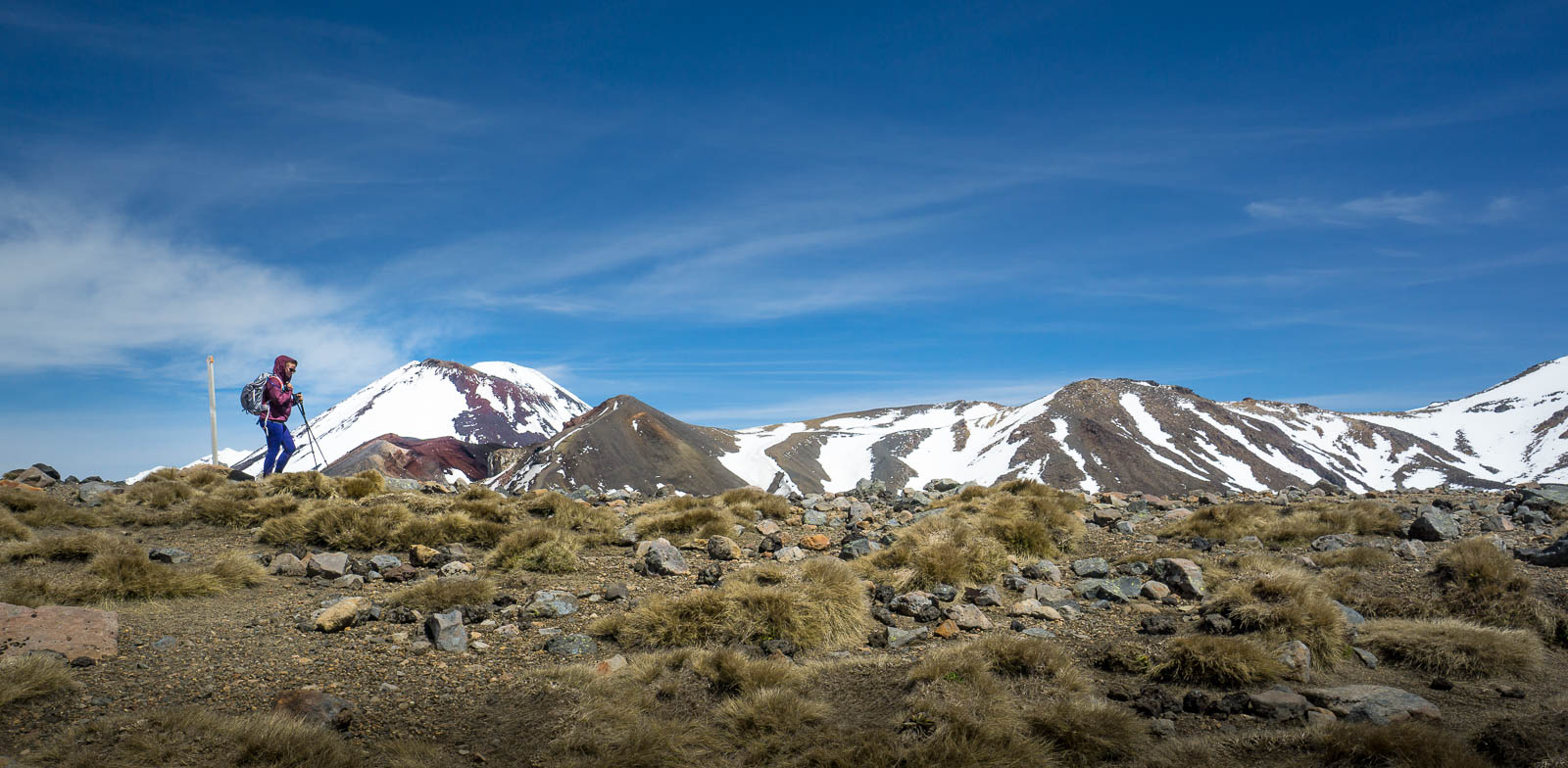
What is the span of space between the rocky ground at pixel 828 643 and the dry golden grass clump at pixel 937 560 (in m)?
0.06

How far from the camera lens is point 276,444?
60.6ft

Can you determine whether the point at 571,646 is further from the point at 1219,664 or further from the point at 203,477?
the point at 203,477

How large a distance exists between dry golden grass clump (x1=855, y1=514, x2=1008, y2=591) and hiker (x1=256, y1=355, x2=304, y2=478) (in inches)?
600

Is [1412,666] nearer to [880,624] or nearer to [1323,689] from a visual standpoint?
[1323,689]

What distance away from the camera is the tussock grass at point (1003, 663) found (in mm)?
6621

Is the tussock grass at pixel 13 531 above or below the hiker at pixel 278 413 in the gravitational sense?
below

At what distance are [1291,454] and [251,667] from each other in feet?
589

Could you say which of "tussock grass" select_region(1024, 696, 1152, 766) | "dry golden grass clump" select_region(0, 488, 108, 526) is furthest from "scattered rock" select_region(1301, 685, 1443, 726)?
"dry golden grass clump" select_region(0, 488, 108, 526)

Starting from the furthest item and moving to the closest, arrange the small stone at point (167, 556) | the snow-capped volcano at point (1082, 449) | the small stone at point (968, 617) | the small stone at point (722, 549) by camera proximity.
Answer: the snow-capped volcano at point (1082, 449)
the small stone at point (722, 549)
the small stone at point (167, 556)
the small stone at point (968, 617)

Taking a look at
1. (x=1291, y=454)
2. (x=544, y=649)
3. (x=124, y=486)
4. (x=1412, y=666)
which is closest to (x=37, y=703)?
(x=544, y=649)

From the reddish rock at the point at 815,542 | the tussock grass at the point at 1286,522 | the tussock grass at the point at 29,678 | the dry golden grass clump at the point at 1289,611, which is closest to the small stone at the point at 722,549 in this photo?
the reddish rock at the point at 815,542

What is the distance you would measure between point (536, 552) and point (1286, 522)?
1315 cm

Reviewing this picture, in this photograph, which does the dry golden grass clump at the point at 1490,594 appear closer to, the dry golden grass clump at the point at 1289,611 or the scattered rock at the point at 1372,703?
the dry golden grass clump at the point at 1289,611

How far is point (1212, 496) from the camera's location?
18.7m
